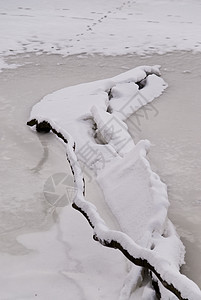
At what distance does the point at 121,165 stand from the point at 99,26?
738 centimetres

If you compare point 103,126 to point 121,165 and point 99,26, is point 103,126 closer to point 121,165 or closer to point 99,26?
point 121,165

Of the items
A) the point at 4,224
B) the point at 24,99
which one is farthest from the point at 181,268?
the point at 24,99

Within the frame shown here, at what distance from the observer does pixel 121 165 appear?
13.1 feet

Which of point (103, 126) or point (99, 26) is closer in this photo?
point (103, 126)

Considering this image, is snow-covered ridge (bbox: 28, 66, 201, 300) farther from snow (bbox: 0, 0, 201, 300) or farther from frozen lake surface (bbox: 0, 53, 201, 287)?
frozen lake surface (bbox: 0, 53, 201, 287)

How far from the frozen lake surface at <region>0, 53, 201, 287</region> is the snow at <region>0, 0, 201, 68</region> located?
87 cm

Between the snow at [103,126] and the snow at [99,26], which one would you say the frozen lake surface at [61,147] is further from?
the snow at [99,26]

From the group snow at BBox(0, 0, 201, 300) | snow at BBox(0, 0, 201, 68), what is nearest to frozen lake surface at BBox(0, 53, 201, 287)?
snow at BBox(0, 0, 201, 300)

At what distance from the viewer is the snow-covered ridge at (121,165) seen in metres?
2.73

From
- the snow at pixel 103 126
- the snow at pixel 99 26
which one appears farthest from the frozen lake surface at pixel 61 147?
the snow at pixel 99 26

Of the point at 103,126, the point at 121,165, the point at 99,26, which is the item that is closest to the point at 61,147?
the point at 103,126

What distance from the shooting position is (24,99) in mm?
6059

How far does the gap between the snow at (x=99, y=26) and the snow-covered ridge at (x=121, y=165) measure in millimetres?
2539

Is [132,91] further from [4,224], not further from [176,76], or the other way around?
[4,224]
